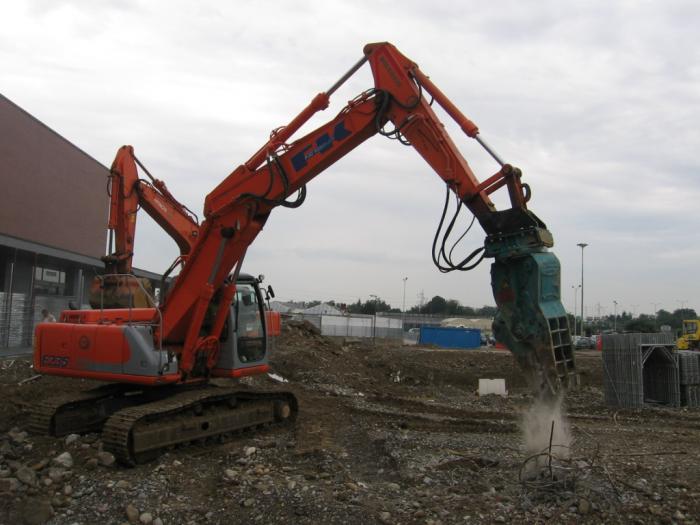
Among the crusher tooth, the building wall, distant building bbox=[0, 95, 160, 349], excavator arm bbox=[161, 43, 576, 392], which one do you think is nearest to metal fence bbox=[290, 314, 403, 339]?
the building wall

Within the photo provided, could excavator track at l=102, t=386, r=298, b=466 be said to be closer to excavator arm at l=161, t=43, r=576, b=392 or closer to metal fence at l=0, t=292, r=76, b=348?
excavator arm at l=161, t=43, r=576, b=392

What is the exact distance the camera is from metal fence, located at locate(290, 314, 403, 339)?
136 feet

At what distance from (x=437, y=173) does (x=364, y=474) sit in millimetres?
3581

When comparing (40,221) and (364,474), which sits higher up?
(40,221)

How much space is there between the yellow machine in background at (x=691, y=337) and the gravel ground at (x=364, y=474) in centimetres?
1790

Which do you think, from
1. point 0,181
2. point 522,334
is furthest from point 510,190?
point 0,181

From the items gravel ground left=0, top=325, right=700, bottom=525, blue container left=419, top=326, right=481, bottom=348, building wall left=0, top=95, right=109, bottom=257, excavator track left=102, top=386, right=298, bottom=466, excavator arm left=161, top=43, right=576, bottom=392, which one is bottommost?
gravel ground left=0, top=325, right=700, bottom=525

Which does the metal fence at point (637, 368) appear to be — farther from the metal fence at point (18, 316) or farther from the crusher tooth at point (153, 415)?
the metal fence at point (18, 316)

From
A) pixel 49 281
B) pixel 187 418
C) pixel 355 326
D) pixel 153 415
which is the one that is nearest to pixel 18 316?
pixel 49 281

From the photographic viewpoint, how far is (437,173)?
749 centimetres

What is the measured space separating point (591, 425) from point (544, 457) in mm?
5613

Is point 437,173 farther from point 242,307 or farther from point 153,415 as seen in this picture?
point 153,415

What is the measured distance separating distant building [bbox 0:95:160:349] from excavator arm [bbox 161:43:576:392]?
1271 cm

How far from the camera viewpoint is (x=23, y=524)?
575 cm
